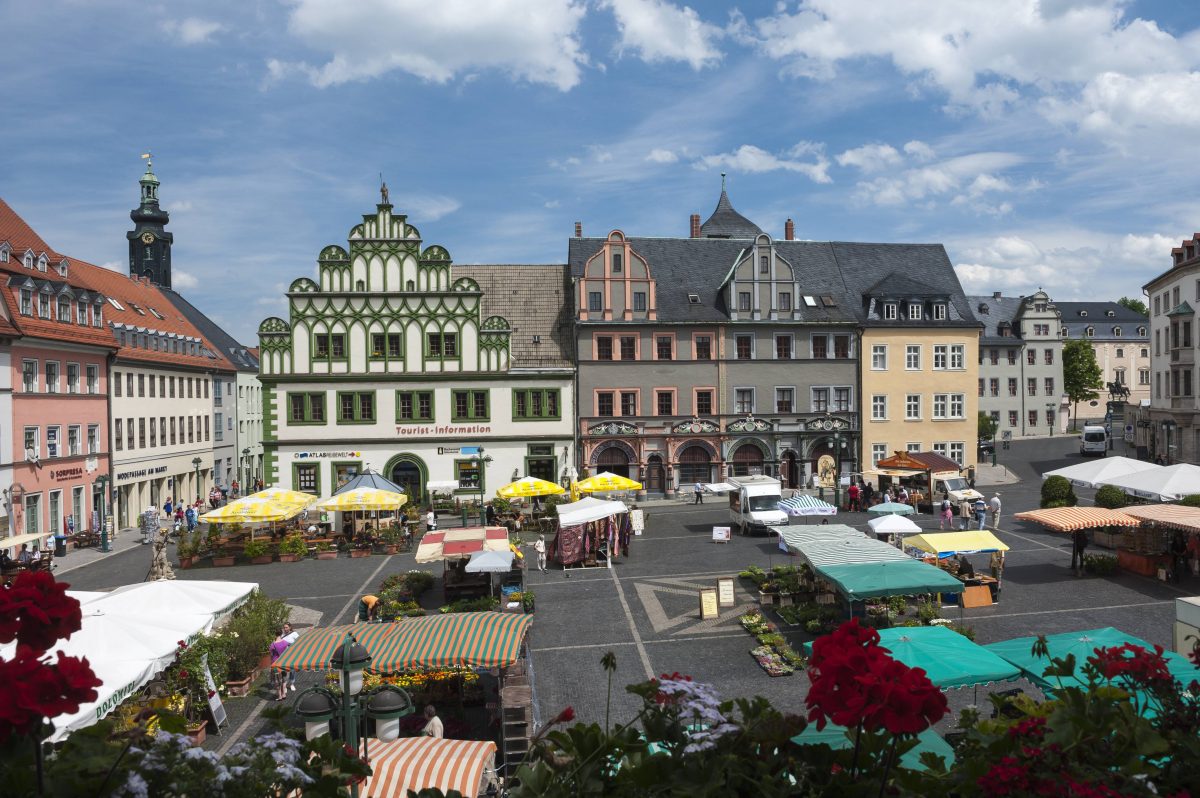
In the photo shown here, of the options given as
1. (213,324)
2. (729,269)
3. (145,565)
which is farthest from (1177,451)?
(213,324)

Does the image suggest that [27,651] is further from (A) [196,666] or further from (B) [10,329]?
(B) [10,329]

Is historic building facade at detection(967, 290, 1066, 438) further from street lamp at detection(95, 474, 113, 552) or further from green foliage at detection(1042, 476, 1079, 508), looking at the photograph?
street lamp at detection(95, 474, 113, 552)

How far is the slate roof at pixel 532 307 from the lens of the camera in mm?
45812

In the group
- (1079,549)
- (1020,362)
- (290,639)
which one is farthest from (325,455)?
(1020,362)

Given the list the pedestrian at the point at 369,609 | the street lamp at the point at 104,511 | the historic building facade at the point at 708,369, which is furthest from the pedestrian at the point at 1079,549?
the street lamp at the point at 104,511

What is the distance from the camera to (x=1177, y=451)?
161 ft

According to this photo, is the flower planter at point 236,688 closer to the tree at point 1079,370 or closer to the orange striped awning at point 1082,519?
the orange striped awning at point 1082,519

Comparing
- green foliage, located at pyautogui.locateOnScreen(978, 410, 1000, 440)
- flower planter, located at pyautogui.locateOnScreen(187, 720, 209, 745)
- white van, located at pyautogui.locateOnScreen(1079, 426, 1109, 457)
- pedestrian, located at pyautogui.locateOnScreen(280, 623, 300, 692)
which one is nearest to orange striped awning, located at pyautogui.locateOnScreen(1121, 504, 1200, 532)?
pedestrian, located at pyautogui.locateOnScreen(280, 623, 300, 692)

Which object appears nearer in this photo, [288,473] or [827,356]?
[288,473]

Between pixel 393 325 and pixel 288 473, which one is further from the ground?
pixel 393 325

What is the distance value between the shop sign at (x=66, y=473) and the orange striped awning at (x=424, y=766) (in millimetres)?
32400

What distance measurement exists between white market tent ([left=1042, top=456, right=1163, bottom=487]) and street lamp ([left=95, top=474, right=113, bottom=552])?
35942 mm

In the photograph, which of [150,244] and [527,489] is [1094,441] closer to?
[527,489]

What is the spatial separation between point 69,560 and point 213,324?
1361 inches
